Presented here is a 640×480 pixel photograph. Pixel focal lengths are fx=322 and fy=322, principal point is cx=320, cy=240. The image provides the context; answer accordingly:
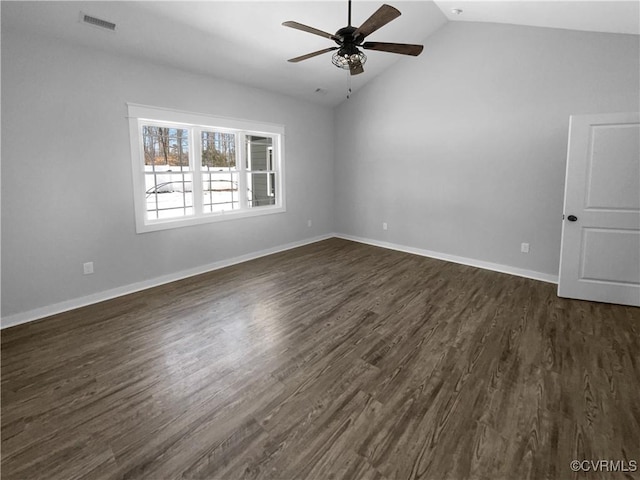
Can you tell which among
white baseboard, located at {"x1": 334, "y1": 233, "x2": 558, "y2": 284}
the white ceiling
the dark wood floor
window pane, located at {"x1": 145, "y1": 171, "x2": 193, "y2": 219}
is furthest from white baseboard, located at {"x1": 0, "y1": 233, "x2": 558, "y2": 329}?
the white ceiling

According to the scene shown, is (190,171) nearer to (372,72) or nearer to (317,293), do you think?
(317,293)

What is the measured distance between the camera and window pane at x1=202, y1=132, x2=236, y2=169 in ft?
A: 15.5

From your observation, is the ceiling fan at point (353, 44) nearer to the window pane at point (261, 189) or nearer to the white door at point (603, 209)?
the white door at point (603, 209)

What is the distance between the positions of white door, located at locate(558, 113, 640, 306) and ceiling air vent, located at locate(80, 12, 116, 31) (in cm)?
482

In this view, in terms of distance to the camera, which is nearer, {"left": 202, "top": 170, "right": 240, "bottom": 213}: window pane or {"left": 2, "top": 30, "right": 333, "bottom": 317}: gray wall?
{"left": 2, "top": 30, "right": 333, "bottom": 317}: gray wall

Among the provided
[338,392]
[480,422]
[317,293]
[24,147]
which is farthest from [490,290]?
[24,147]

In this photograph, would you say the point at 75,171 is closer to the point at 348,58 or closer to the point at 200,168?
the point at 200,168

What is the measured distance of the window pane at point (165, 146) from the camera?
406cm

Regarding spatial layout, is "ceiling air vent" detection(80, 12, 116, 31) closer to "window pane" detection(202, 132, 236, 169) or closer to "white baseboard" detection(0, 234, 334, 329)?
"window pane" detection(202, 132, 236, 169)

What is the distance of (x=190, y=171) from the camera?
453cm

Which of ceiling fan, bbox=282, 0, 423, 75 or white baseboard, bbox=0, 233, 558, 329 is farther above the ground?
ceiling fan, bbox=282, 0, 423, 75

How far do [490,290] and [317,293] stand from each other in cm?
213

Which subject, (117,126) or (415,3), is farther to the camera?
(415,3)

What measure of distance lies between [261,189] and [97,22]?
3.08 m
